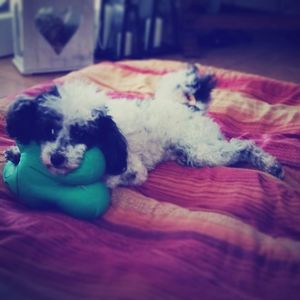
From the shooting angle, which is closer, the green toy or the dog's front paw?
the green toy

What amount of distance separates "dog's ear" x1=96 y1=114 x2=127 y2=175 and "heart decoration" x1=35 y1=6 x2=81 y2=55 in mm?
1892

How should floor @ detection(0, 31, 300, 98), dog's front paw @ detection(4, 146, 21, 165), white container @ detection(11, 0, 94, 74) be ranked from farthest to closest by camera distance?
floor @ detection(0, 31, 300, 98)
white container @ detection(11, 0, 94, 74)
dog's front paw @ detection(4, 146, 21, 165)

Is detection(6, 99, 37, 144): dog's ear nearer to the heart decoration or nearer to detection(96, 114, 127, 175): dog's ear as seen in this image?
detection(96, 114, 127, 175): dog's ear

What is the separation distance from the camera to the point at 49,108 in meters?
1.39

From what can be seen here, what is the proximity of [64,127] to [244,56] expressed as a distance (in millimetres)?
2909

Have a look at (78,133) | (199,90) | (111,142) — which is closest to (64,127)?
(78,133)

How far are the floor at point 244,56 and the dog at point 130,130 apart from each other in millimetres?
1388

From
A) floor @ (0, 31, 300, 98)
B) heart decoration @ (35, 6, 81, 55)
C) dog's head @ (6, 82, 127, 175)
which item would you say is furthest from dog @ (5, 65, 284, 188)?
floor @ (0, 31, 300, 98)

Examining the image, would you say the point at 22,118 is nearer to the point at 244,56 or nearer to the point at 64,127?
the point at 64,127

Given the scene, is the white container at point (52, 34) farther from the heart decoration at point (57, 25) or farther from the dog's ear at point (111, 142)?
the dog's ear at point (111, 142)

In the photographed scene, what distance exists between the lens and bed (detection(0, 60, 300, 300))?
1.20 metres

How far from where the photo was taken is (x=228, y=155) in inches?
70.5

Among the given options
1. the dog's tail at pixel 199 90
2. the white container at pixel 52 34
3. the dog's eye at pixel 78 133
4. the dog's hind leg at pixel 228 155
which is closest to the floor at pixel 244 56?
the white container at pixel 52 34

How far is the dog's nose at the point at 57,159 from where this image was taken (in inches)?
52.9
